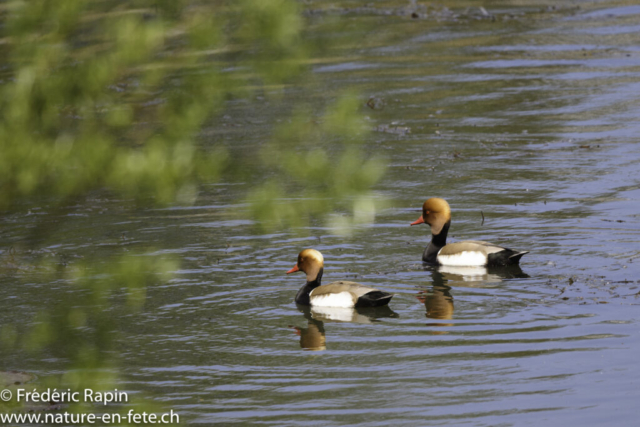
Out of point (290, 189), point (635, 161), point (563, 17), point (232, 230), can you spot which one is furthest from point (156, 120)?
point (563, 17)

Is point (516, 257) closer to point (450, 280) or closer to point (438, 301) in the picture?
point (450, 280)

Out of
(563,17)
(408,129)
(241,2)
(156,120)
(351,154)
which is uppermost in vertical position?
(563,17)

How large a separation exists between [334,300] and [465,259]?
1.98 meters

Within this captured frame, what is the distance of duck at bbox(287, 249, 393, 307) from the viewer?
959 cm

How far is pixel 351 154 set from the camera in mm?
3754

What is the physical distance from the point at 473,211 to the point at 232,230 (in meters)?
3.33

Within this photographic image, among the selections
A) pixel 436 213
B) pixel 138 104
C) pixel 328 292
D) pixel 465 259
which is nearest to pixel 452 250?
pixel 465 259

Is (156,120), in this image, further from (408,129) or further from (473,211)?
(408,129)

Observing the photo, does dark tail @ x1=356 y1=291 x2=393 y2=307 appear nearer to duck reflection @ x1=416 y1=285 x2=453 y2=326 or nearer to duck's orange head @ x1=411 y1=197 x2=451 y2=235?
duck reflection @ x1=416 y1=285 x2=453 y2=326

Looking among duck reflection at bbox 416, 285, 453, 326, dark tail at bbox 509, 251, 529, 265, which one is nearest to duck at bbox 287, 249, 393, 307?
duck reflection at bbox 416, 285, 453, 326

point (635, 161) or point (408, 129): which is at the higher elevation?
point (408, 129)

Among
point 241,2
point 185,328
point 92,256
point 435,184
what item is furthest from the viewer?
point 435,184

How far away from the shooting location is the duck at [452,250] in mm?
10688

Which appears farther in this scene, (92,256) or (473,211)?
(473,211)
